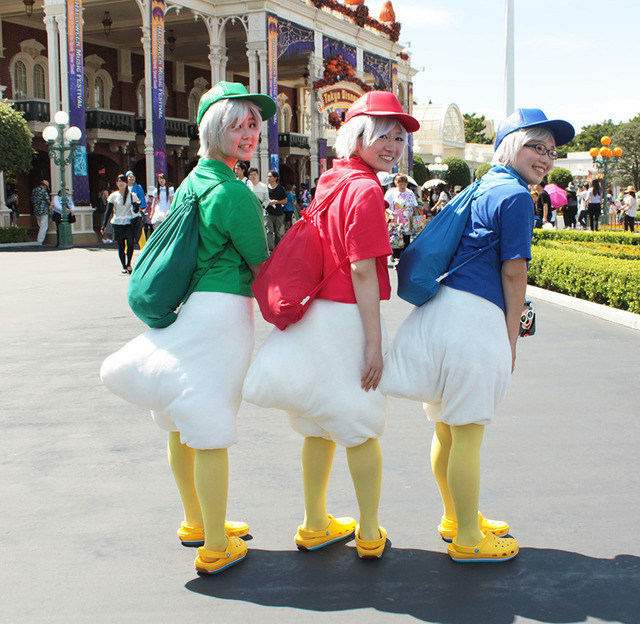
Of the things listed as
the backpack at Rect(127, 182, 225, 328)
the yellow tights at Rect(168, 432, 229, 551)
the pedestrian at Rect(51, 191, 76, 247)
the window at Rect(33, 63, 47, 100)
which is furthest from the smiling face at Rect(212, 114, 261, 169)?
the window at Rect(33, 63, 47, 100)

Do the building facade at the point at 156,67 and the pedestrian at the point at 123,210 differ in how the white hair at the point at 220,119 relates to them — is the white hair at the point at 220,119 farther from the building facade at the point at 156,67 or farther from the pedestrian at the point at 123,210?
the building facade at the point at 156,67

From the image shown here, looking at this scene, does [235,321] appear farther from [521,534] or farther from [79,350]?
[79,350]

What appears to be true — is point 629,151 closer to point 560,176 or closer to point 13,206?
point 560,176

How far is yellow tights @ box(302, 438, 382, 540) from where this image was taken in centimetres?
279

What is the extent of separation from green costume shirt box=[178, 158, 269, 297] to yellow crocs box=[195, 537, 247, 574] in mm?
926

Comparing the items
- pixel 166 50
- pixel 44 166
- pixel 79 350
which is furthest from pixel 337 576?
pixel 166 50

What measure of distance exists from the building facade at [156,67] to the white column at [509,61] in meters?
12.3

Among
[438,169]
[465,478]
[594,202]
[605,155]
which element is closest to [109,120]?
[594,202]

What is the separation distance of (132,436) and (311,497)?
175cm

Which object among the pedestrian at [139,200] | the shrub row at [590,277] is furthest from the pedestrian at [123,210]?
the shrub row at [590,277]

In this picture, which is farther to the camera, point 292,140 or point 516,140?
point 292,140

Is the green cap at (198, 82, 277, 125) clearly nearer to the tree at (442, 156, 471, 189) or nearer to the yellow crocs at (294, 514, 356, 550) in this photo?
the yellow crocs at (294, 514, 356, 550)

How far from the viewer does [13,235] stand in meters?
21.4

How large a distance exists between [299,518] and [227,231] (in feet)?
4.17
